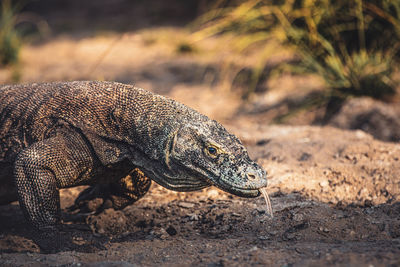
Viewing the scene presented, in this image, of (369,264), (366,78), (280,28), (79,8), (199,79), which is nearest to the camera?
(369,264)

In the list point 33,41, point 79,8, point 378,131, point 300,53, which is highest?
point 79,8

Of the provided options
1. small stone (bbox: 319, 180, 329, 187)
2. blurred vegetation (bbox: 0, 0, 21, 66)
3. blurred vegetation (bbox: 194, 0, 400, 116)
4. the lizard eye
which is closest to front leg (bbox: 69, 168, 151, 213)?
the lizard eye

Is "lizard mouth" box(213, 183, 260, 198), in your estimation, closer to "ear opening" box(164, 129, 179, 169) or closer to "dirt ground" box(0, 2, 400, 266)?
"dirt ground" box(0, 2, 400, 266)

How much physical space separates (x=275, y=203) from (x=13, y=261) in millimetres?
1803

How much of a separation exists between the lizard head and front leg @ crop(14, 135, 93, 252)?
2.10 feet

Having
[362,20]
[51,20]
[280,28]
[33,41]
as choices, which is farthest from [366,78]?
[51,20]

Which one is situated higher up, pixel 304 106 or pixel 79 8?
pixel 79 8

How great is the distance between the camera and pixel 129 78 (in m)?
7.50

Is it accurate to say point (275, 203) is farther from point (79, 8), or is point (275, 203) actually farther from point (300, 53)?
point (79, 8)

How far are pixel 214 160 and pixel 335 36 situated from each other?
14.0ft

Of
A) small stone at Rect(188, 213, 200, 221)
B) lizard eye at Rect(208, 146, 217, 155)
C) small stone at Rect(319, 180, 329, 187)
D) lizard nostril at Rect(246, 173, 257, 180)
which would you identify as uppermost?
lizard eye at Rect(208, 146, 217, 155)

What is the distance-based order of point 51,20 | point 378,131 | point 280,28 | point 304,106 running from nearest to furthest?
point 378,131, point 304,106, point 280,28, point 51,20

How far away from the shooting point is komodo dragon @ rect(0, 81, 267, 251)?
2703 mm

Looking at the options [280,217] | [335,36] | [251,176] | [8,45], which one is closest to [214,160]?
[251,176]
